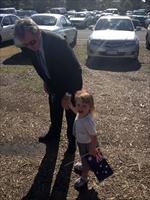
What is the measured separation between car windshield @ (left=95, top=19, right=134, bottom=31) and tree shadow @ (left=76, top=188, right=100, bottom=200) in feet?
33.3

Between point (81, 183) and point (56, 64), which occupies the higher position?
point (56, 64)

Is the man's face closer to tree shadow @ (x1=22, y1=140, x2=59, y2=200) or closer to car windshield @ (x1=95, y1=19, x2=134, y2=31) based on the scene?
tree shadow @ (x1=22, y1=140, x2=59, y2=200)

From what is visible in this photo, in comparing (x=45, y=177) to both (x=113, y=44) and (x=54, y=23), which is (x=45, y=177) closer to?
(x=113, y=44)

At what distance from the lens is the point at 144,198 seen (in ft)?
14.8

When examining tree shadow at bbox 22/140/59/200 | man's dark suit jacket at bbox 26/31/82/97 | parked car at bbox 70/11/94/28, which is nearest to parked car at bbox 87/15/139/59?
tree shadow at bbox 22/140/59/200

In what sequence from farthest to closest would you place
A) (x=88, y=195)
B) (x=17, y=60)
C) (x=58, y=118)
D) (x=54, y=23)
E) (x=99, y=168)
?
(x=54, y=23)
(x=17, y=60)
(x=58, y=118)
(x=88, y=195)
(x=99, y=168)

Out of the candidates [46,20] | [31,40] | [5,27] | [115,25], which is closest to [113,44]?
[115,25]

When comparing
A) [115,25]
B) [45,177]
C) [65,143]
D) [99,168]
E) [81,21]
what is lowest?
[81,21]

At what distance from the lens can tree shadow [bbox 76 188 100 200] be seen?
4496 mm

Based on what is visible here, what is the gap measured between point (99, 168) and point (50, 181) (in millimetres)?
835

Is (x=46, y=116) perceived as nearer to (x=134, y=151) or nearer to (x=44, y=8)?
(x=134, y=151)

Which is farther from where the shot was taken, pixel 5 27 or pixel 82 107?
pixel 5 27

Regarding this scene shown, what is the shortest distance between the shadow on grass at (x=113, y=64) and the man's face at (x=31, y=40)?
728cm

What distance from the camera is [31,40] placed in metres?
4.60
